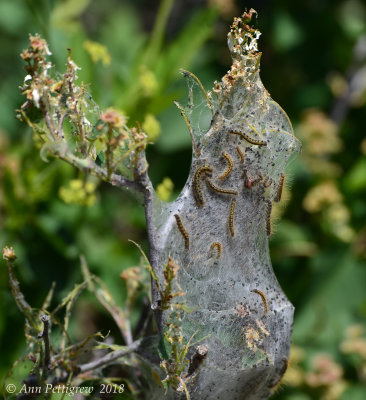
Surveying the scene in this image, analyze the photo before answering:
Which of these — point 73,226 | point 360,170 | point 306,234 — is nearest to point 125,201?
point 73,226

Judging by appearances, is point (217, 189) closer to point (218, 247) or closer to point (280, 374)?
point (218, 247)

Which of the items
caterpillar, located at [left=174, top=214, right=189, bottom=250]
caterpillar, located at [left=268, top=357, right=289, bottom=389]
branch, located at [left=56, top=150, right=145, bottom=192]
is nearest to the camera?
branch, located at [left=56, top=150, right=145, bottom=192]

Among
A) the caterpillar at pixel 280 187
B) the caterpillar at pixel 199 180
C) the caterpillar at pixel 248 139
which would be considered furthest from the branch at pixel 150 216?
the caterpillar at pixel 280 187

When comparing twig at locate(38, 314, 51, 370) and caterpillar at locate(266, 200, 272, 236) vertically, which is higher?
caterpillar at locate(266, 200, 272, 236)

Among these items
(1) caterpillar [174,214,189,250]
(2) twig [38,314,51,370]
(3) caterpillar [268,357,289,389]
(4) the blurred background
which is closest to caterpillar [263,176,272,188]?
(4) the blurred background

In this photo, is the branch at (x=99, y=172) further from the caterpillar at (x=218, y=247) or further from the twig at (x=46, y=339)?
the twig at (x=46, y=339)

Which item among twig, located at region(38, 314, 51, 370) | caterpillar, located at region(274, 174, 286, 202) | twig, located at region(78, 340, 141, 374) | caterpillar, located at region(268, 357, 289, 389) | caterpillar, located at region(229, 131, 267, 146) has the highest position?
caterpillar, located at region(229, 131, 267, 146)

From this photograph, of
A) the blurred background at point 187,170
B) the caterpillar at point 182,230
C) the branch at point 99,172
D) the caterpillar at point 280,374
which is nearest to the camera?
the branch at point 99,172

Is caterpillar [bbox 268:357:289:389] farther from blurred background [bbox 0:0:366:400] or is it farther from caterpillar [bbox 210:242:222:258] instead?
blurred background [bbox 0:0:366:400]
